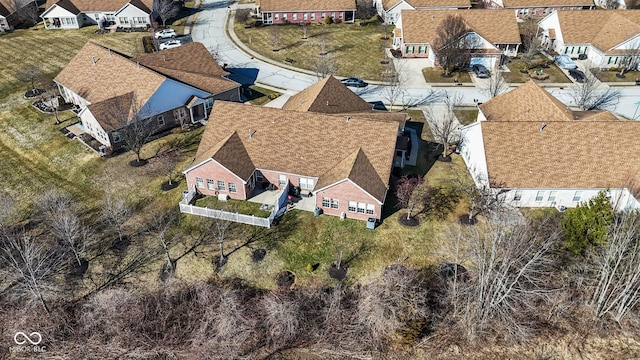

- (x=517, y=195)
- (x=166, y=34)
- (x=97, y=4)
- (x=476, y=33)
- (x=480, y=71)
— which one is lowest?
(x=480, y=71)

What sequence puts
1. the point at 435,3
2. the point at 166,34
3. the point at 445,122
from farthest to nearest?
the point at 435,3
the point at 166,34
the point at 445,122

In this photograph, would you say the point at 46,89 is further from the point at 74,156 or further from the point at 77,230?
the point at 77,230

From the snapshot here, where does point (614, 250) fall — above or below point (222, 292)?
above

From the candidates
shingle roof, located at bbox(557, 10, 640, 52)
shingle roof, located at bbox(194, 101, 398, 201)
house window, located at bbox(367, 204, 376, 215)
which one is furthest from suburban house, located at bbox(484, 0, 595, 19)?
house window, located at bbox(367, 204, 376, 215)

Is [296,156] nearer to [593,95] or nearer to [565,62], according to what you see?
[593,95]

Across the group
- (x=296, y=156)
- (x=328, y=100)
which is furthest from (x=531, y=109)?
→ (x=296, y=156)

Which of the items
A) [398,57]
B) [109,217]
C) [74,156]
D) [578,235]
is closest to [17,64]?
[74,156]

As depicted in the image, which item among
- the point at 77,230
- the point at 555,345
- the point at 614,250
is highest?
the point at 614,250
